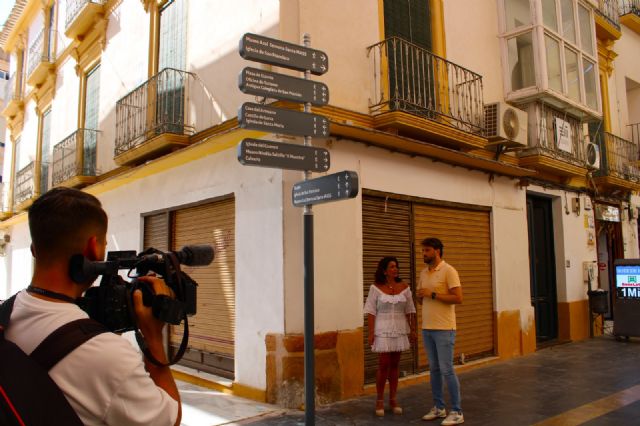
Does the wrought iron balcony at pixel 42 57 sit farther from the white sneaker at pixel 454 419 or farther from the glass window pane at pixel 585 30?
the white sneaker at pixel 454 419

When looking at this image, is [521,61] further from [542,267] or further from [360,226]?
[360,226]

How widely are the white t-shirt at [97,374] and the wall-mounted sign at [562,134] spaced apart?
11.1 metres

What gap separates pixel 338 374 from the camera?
666 centimetres

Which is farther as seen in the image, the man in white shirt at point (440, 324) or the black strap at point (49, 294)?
the man in white shirt at point (440, 324)

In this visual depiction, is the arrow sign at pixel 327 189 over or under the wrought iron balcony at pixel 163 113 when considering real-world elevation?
under

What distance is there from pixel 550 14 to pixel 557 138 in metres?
2.56

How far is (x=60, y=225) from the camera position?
1723 millimetres

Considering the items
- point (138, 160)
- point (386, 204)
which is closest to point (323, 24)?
point (386, 204)

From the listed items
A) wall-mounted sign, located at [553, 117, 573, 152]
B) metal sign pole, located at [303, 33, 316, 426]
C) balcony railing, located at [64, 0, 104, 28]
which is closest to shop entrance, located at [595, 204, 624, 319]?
wall-mounted sign, located at [553, 117, 573, 152]

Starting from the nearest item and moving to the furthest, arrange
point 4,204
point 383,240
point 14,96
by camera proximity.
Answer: point 383,240, point 14,96, point 4,204

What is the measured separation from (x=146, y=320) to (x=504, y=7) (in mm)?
10765

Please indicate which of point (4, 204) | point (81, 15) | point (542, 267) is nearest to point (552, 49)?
point (542, 267)

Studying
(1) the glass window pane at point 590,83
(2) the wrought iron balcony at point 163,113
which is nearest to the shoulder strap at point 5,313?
(2) the wrought iron balcony at point 163,113

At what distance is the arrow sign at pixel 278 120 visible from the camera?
14.7ft
